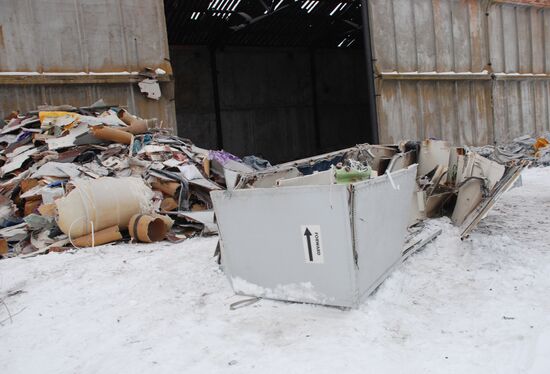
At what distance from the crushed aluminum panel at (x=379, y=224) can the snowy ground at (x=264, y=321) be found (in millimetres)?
144

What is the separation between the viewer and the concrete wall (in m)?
14.7

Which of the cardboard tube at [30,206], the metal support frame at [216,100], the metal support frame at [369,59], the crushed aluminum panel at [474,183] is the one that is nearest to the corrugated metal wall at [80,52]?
the cardboard tube at [30,206]

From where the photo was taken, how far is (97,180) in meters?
5.15

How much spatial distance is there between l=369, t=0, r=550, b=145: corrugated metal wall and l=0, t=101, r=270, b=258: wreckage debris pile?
17.3 ft

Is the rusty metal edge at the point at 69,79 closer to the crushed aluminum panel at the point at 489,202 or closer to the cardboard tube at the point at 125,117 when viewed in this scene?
the cardboard tube at the point at 125,117

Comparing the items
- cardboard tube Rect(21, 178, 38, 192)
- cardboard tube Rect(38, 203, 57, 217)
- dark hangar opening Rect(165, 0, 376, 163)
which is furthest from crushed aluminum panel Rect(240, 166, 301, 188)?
dark hangar opening Rect(165, 0, 376, 163)

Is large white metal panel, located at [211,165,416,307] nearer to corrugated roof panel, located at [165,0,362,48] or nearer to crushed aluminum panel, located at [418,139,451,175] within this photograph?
crushed aluminum panel, located at [418,139,451,175]

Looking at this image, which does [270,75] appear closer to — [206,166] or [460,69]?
[460,69]

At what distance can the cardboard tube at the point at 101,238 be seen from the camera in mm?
4934

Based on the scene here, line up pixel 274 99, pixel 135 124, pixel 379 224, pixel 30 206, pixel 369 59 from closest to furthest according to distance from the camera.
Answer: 1. pixel 379 224
2. pixel 30 206
3. pixel 135 124
4. pixel 369 59
5. pixel 274 99

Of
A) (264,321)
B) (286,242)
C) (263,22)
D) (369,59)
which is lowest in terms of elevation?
(264,321)

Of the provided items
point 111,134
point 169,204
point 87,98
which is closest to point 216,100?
point 87,98

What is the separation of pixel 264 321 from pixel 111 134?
16.1ft

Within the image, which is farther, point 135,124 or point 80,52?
point 80,52
